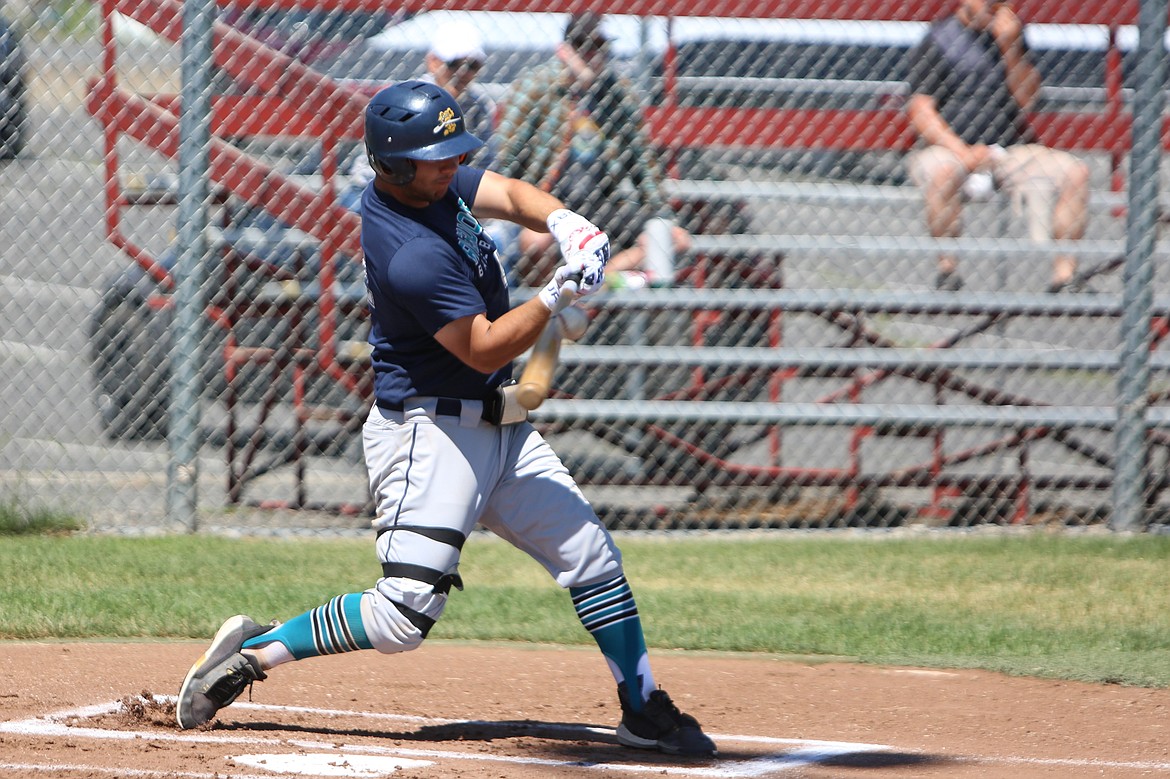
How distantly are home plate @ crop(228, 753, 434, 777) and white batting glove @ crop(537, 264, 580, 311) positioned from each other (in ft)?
3.93

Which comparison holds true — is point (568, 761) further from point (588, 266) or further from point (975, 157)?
point (975, 157)

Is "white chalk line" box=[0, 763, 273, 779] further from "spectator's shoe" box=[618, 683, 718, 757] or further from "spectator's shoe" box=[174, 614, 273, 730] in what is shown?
"spectator's shoe" box=[618, 683, 718, 757]

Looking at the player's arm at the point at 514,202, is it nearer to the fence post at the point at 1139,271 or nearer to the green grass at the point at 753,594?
the green grass at the point at 753,594

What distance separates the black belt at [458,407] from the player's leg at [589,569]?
10 centimetres

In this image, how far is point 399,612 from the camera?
3623 millimetres

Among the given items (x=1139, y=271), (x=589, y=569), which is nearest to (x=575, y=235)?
(x=589, y=569)

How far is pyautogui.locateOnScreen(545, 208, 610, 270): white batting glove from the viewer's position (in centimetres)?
346

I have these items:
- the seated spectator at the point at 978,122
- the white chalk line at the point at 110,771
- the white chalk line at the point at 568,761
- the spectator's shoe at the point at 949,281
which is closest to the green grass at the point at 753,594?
the white chalk line at the point at 568,761

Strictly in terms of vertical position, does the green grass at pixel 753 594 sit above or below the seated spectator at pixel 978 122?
below

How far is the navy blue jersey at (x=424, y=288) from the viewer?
3488 millimetres

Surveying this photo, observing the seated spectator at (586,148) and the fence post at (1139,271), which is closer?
the fence post at (1139,271)

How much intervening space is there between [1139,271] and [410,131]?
5.02 meters

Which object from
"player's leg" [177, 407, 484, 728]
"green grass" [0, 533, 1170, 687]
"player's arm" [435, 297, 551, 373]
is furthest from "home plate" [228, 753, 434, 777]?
"green grass" [0, 533, 1170, 687]

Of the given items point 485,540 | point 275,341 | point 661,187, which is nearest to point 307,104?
point 275,341
